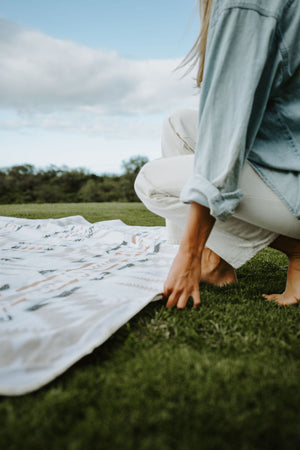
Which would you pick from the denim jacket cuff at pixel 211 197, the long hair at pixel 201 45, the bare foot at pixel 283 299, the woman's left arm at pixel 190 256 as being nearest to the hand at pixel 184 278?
the woman's left arm at pixel 190 256

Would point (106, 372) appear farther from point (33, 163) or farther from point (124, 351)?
point (33, 163)

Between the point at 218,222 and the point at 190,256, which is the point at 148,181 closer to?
the point at 218,222

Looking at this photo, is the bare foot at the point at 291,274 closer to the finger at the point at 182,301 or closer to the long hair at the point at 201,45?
the finger at the point at 182,301

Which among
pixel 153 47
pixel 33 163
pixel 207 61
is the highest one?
pixel 153 47

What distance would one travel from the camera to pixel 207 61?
0.96 meters

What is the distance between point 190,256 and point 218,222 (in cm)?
32

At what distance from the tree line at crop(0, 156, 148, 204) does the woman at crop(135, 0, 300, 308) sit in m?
19.1

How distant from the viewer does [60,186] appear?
78.6ft

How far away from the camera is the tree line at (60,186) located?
19.7 m

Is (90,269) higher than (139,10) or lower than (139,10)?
lower

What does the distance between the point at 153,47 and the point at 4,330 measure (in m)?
11.8

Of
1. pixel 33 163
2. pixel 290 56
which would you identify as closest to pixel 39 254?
pixel 290 56

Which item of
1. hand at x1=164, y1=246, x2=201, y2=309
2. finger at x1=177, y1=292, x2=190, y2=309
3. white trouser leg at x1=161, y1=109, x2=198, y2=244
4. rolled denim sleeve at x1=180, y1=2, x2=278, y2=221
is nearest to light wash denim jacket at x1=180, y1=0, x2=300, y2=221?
rolled denim sleeve at x1=180, y1=2, x2=278, y2=221

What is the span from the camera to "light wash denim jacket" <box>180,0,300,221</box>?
901 mm
